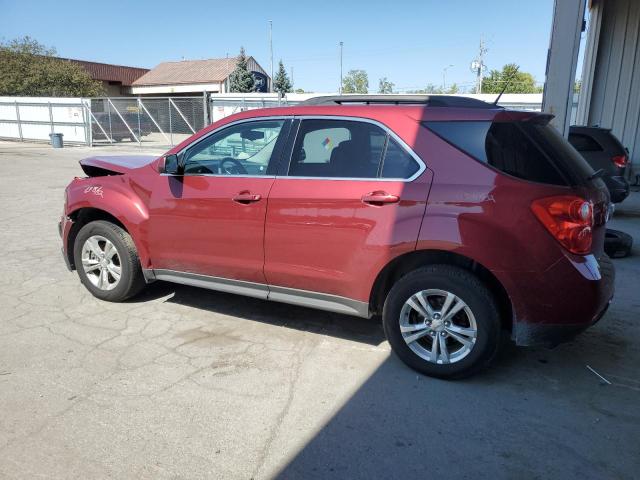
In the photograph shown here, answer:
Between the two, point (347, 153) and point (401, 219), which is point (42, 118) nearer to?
point (347, 153)

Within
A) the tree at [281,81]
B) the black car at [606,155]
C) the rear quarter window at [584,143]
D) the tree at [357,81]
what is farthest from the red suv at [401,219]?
the tree at [357,81]

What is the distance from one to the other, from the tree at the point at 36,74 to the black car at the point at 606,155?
38572mm

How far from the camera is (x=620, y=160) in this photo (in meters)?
9.43

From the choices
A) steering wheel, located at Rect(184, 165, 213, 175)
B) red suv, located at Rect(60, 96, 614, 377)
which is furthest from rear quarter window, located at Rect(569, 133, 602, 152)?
steering wheel, located at Rect(184, 165, 213, 175)

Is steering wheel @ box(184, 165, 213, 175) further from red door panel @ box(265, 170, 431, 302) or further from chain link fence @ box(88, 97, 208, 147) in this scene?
chain link fence @ box(88, 97, 208, 147)

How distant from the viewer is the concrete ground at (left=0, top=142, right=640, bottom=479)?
8.65 ft

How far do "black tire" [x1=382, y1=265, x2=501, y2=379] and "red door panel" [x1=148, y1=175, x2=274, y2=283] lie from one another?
112cm

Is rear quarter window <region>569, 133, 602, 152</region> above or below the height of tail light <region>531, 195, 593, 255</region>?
above

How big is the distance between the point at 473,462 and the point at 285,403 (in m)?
1.16

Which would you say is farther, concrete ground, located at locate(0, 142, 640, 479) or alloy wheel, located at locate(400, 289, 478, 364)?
alloy wheel, located at locate(400, 289, 478, 364)

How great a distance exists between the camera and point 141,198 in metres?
4.47

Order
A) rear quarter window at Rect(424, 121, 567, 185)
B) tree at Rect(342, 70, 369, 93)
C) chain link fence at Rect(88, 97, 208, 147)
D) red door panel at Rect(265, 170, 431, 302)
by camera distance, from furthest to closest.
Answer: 1. tree at Rect(342, 70, 369, 93)
2. chain link fence at Rect(88, 97, 208, 147)
3. red door panel at Rect(265, 170, 431, 302)
4. rear quarter window at Rect(424, 121, 567, 185)

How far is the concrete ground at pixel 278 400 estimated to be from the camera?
264cm

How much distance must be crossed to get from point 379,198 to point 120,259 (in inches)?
102
